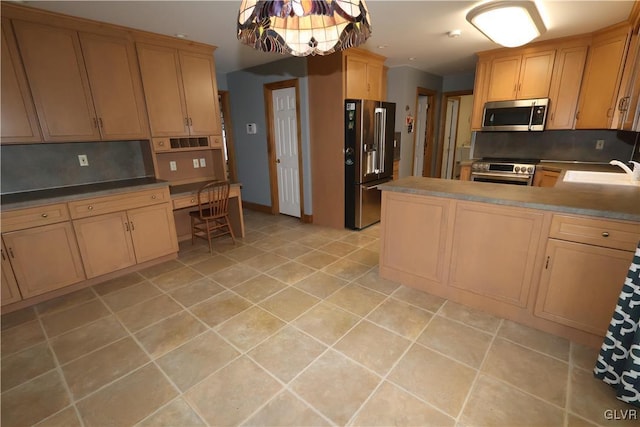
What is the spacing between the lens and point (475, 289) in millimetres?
2320

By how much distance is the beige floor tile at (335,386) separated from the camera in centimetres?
153

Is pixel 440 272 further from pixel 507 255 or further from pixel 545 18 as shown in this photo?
pixel 545 18

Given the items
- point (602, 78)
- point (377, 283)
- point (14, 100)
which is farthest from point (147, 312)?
point (602, 78)

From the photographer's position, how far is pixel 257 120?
15.9 feet

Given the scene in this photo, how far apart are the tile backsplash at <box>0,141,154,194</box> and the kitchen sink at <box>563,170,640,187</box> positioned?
4468mm

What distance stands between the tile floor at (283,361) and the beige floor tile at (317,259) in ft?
1.04

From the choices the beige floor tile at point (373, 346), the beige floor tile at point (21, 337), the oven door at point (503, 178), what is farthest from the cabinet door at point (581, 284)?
the beige floor tile at point (21, 337)

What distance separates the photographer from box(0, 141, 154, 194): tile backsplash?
272 centimetres

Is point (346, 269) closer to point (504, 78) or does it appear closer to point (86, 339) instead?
point (86, 339)

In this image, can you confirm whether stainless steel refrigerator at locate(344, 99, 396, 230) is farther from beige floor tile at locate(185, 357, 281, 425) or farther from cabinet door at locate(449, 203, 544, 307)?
beige floor tile at locate(185, 357, 281, 425)

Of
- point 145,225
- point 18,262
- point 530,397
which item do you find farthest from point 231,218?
point 530,397

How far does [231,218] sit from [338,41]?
10.0 ft

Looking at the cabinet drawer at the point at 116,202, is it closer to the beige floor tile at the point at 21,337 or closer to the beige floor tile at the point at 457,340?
the beige floor tile at the point at 21,337

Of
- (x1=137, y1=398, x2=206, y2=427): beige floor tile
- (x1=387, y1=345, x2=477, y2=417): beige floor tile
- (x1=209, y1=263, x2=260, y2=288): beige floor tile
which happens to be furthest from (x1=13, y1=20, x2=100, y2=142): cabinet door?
(x1=387, y1=345, x2=477, y2=417): beige floor tile
